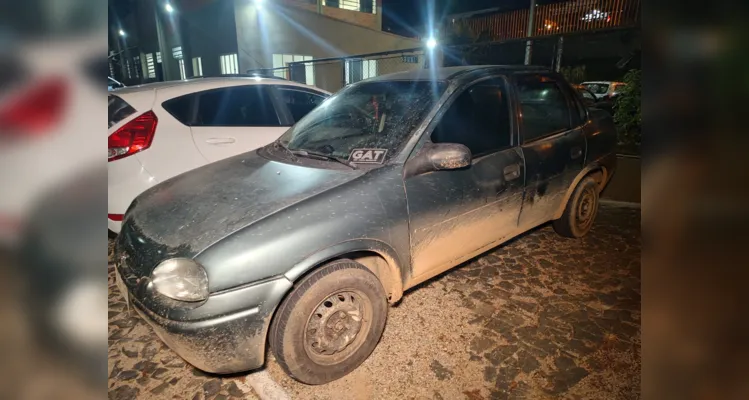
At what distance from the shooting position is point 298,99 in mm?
4996

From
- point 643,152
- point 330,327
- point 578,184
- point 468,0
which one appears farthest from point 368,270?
point 468,0

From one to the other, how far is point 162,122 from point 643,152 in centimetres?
389

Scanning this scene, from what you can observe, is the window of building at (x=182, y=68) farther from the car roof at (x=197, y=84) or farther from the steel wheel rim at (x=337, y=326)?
the steel wheel rim at (x=337, y=326)

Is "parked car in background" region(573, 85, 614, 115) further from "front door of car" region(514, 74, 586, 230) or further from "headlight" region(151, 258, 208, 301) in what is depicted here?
"headlight" region(151, 258, 208, 301)

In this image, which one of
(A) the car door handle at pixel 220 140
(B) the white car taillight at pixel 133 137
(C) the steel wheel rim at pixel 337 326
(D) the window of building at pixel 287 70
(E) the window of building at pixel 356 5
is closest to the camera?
(C) the steel wheel rim at pixel 337 326

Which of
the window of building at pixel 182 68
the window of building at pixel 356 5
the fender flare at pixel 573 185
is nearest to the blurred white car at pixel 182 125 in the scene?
the fender flare at pixel 573 185

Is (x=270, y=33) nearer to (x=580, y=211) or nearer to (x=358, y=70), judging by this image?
(x=358, y=70)

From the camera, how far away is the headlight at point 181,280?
1873 millimetres

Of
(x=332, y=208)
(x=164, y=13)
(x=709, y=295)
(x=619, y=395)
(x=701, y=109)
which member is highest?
(x=164, y=13)

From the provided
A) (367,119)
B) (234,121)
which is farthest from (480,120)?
(234,121)

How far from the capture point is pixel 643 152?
0.66 metres

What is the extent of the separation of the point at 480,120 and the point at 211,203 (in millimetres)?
2197

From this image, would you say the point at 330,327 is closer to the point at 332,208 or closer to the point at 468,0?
the point at 332,208

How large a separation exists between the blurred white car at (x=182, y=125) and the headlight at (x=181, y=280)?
1.44m
